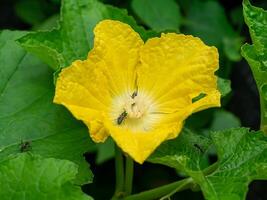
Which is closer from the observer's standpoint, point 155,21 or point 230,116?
point 155,21

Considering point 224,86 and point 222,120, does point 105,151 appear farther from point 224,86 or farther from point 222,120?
point 224,86

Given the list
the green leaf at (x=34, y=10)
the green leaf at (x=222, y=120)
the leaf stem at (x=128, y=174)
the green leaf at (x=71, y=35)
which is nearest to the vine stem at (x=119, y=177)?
the leaf stem at (x=128, y=174)

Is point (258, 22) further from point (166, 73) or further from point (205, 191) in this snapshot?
point (205, 191)

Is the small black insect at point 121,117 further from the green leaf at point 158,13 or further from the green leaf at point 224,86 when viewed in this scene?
A: the green leaf at point 158,13

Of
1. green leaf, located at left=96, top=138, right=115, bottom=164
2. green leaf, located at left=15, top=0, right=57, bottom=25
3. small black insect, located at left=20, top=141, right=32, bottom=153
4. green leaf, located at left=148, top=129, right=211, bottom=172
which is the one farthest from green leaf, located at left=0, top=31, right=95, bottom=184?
green leaf, located at left=15, top=0, right=57, bottom=25

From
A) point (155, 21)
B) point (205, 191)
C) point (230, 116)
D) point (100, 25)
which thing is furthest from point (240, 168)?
point (230, 116)

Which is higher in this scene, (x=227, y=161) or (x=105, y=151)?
(x=227, y=161)

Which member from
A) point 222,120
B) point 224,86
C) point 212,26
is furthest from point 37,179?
point 212,26
